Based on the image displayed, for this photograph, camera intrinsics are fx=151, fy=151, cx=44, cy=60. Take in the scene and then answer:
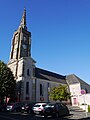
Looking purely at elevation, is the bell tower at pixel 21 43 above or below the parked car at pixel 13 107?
above

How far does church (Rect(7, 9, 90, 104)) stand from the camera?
4131cm

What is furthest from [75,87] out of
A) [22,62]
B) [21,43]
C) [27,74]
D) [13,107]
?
[13,107]

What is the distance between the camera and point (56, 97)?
35594 millimetres

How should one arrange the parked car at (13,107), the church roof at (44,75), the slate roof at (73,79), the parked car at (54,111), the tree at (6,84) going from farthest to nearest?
the slate roof at (73,79) < the church roof at (44,75) < the tree at (6,84) < the parked car at (13,107) < the parked car at (54,111)

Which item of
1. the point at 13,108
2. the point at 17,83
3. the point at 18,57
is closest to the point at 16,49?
the point at 18,57

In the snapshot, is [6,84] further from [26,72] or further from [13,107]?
[13,107]

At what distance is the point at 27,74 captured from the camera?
43.2m

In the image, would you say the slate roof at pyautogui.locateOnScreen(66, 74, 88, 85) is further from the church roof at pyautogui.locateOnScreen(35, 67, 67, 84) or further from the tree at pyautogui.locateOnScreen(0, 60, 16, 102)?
the tree at pyautogui.locateOnScreen(0, 60, 16, 102)

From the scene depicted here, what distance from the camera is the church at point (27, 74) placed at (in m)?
41.3

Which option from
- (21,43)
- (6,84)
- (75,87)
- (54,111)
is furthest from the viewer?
(75,87)

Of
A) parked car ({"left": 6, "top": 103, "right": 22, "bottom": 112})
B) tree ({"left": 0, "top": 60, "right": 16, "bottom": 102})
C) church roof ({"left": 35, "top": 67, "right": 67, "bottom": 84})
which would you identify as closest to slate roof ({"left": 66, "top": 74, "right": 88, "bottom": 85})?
church roof ({"left": 35, "top": 67, "right": 67, "bottom": 84})

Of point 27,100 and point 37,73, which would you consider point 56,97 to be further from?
point 37,73

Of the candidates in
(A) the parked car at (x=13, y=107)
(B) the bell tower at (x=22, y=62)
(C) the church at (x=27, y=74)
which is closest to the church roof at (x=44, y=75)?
(C) the church at (x=27, y=74)

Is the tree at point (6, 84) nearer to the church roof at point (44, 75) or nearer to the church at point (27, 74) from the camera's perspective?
the church at point (27, 74)
